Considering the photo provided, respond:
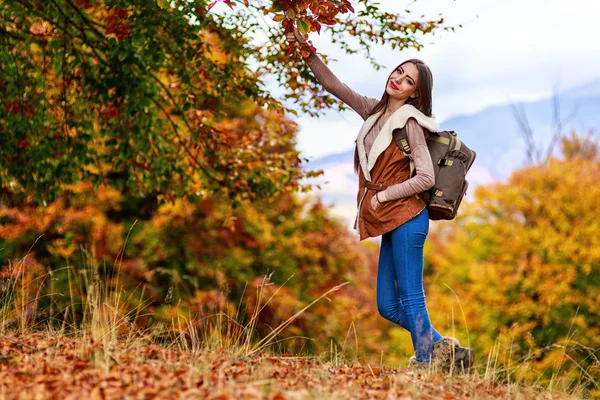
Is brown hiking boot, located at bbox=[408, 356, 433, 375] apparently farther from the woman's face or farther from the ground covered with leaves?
the woman's face

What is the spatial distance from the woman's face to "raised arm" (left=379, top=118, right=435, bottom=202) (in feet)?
0.70

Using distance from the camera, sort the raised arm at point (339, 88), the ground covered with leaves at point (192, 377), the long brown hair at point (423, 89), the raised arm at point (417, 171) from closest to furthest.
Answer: the ground covered with leaves at point (192, 377) < the raised arm at point (417, 171) < the long brown hair at point (423, 89) < the raised arm at point (339, 88)

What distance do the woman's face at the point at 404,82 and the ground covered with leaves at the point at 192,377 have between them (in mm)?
1566

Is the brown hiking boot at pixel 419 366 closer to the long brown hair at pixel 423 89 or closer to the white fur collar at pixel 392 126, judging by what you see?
the white fur collar at pixel 392 126

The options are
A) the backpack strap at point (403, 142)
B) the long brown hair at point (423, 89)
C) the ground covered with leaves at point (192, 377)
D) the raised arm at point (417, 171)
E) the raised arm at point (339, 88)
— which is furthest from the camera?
the raised arm at point (339, 88)

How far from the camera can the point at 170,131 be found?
6.94m

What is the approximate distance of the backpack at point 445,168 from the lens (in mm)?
3975

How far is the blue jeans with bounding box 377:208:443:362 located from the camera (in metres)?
3.97

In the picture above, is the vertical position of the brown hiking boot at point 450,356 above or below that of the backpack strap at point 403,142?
below

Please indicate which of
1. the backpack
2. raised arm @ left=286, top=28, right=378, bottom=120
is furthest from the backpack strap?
raised arm @ left=286, top=28, right=378, bottom=120

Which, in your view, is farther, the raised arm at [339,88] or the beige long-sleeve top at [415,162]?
the raised arm at [339,88]

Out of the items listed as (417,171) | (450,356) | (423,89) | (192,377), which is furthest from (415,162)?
(192,377)

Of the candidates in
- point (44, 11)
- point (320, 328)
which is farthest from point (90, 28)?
point (320, 328)

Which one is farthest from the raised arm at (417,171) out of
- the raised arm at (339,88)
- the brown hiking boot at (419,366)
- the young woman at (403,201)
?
the brown hiking boot at (419,366)
